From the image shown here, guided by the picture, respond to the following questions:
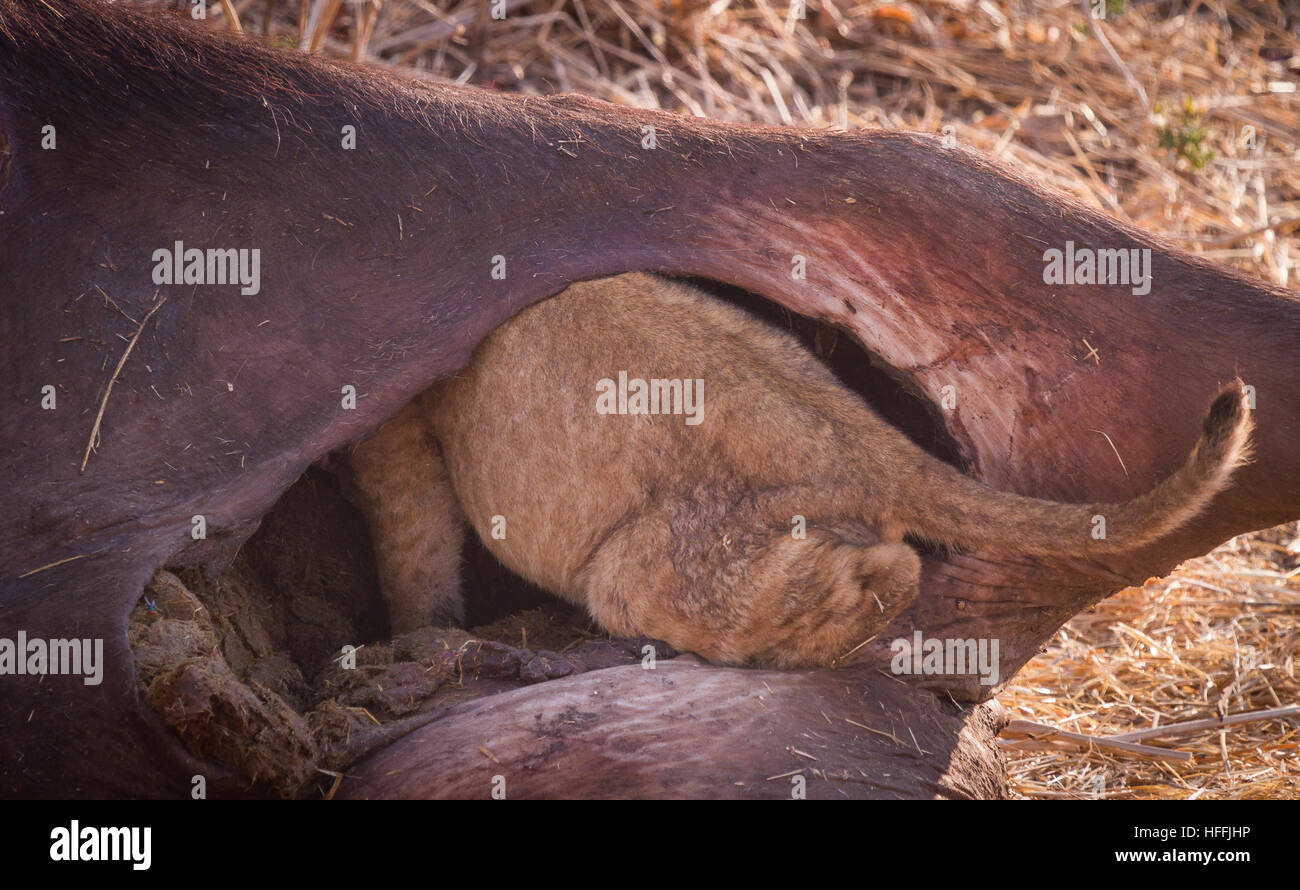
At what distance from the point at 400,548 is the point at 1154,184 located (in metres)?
5.43

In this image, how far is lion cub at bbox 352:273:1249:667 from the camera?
312cm

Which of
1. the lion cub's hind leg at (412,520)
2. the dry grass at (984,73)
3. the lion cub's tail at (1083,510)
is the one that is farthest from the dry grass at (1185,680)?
the lion cub's hind leg at (412,520)

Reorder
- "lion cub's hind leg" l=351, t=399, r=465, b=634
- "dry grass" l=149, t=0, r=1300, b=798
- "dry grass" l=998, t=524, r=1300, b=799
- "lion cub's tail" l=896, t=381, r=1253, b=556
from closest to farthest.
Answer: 1. "lion cub's tail" l=896, t=381, r=1253, b=556
2. "lion cub's hind leg" l=351, t=399, r=465, b=634
3. "dry grass" l=998, t=524, r=1300, b=799
4. "dry grass" l=149, t=0, r=1300, b=798

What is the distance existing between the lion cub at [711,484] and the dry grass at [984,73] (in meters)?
2.75

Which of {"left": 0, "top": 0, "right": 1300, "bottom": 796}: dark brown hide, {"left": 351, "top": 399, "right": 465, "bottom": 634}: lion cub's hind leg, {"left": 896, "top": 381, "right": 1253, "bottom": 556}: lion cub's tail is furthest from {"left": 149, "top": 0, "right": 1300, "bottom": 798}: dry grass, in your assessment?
{"left": 351, "top": 399, "right": 465, "bottom": 634}: lion cub's hind leg

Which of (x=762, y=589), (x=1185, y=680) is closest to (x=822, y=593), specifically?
(x=762, y=589)

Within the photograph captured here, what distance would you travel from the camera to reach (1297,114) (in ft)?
24.9

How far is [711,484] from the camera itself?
128 inches

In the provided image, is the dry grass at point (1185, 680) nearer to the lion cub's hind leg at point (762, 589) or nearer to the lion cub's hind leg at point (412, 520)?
the lion cub's hind leg at point (762, 589)

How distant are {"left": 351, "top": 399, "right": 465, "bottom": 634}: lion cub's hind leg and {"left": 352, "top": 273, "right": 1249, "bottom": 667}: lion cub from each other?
11.1 inches

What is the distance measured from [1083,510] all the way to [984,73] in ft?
18.2

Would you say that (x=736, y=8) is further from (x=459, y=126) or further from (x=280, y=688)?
(x=280, y=688)

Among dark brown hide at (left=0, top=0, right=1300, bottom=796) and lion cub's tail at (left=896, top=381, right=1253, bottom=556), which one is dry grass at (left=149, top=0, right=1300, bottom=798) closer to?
dark brown hide at (left=0, top=0, right=1300, bottom=796)

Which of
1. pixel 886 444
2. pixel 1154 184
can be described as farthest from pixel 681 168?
pixel 1154 184
